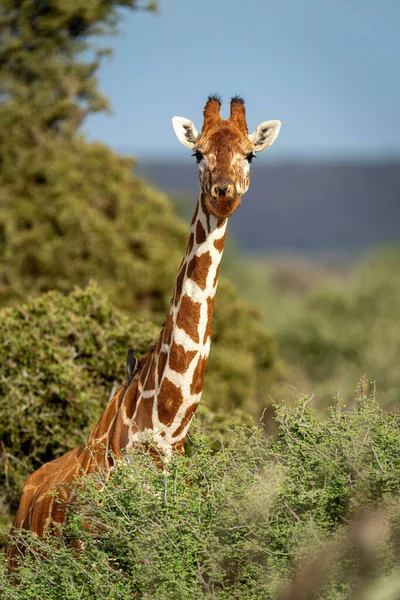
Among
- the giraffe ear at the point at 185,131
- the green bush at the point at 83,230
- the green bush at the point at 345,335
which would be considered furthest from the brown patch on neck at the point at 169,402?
the green bush at the point at 345,335

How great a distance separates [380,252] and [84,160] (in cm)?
2786

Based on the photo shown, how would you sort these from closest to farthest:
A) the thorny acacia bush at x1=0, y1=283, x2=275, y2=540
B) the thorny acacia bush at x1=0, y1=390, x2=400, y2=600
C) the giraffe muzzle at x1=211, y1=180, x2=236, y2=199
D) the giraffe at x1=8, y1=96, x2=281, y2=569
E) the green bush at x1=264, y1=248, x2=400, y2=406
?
the thorny acacia bush at x1=0, y1=390, x2=400, y2=600 → the giraffe muzzle at x1=211, y1=180, x2=236, y2=199 → the giraffe at x1=8, y1=96, x2=281, y2=569 → the thorny acacia bush at x1=0, y1=283, x2=275, y2=540 → the green bush at x1=264, y1=248, x2=400, y2=406

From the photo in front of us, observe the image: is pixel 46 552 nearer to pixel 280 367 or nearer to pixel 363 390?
pixel 363 390

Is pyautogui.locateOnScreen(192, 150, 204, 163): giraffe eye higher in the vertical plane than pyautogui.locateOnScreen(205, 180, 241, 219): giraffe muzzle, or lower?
higher

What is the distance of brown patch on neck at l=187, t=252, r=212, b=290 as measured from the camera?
527 centimetres

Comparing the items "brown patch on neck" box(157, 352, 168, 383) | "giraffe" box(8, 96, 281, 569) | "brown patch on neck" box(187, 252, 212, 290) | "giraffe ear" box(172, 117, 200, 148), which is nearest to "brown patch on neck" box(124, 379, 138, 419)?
"giraffe" box(8, 96, 281, 569)

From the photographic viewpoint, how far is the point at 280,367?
47.8 feet

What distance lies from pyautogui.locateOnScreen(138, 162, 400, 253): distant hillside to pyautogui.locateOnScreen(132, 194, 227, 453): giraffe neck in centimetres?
14375

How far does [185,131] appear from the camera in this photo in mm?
5543

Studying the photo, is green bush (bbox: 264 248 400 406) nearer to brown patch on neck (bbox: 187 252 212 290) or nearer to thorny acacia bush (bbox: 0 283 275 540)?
thorny acacia bush (bbox: 0 283 275 540)

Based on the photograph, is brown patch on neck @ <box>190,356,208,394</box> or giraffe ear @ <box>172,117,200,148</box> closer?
brown patch on neck @ <box>190,356,208,394</box>

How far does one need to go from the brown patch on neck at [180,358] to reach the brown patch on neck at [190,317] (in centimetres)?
9

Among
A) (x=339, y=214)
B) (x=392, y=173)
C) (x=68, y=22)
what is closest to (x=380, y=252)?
(x=68, y=22)

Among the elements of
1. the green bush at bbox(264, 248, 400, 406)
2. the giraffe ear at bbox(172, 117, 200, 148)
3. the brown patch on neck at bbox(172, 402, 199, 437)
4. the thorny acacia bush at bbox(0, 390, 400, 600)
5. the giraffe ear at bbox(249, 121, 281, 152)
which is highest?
the green bush at bbox(264, 248, 400, 406)
